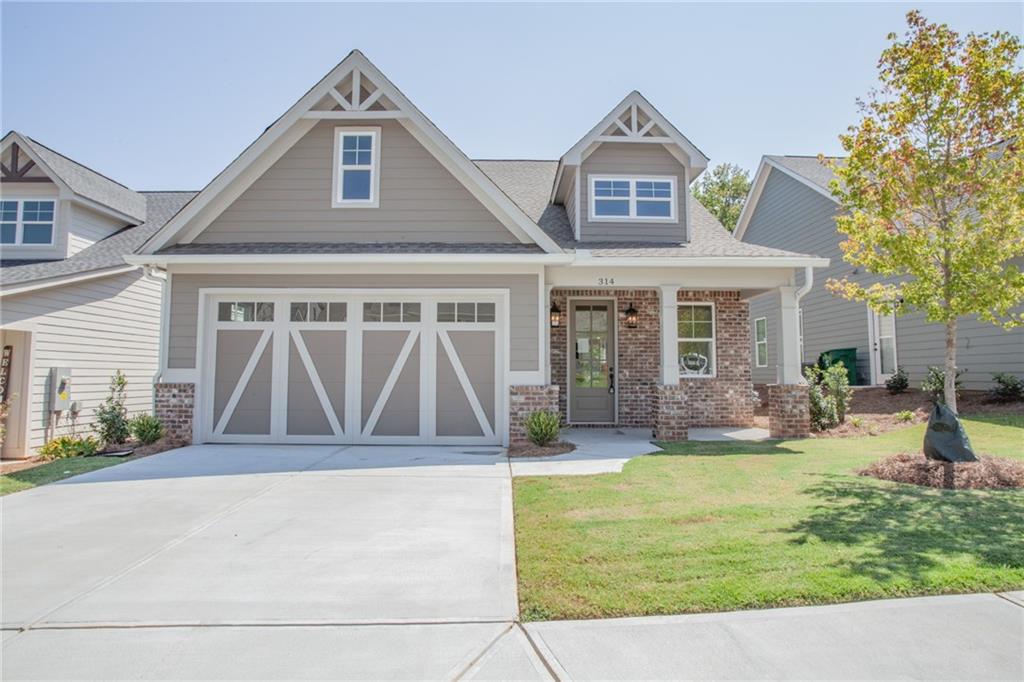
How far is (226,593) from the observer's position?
3.82 m

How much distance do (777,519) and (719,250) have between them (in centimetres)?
681

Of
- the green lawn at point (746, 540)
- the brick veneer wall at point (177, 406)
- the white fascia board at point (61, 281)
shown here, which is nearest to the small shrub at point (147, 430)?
the brick veneer wall at point (177, 406)

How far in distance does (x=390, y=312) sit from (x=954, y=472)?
27.8ft

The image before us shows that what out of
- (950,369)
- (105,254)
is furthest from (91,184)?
(950,369)

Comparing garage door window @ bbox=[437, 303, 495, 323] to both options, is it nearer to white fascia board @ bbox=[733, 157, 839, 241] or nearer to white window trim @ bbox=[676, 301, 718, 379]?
white window trim @ bbox=[676, 301, 718, 379]

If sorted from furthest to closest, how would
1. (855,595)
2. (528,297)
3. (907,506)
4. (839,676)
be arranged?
(528,297)
(907,506)
(855,595)
(839,676)

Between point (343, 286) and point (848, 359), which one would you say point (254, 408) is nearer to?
point (343, 286)

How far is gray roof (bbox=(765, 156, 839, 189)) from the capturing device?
18.0 meters

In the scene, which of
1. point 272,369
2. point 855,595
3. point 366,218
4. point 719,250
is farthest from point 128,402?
point 855,595

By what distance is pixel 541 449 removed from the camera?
9328mm

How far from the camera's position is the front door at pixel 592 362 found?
12617 millimetres

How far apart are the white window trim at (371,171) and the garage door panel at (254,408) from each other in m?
3.22

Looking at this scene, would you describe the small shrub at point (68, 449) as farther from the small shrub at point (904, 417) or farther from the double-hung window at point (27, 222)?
the small shrub at point (904, 417)

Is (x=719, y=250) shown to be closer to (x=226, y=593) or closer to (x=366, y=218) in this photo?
(x=366, y=218)
